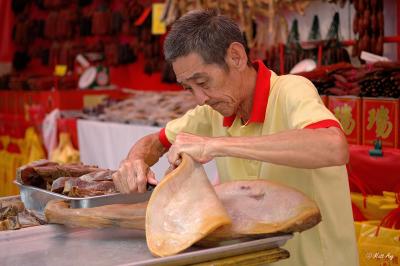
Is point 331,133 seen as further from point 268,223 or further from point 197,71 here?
point 197,71

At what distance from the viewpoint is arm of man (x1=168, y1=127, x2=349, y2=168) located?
1.97 meters

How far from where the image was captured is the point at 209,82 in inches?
90.3

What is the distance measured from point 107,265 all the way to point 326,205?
34.6 inches

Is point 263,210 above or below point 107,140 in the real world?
above

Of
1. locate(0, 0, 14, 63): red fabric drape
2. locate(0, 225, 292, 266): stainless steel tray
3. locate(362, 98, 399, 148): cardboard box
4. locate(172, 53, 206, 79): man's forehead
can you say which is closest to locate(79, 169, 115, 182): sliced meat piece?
locate(0, 225, 292, 266): stainless steel tray

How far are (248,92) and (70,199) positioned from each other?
2.35 feet

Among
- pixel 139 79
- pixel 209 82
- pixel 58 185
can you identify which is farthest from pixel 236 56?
pixel 139 79

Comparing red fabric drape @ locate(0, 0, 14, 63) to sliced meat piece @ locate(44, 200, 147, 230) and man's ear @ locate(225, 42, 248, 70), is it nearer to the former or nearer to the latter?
man's ear @ locate(225, 42, 248, 70)

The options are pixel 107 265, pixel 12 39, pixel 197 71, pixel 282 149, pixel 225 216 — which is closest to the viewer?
pixel 107 265

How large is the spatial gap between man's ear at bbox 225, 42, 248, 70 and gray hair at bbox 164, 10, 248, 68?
0.7 inches

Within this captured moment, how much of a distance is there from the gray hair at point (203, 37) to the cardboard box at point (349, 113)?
2261mm

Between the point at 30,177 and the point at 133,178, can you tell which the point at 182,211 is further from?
the point at 30,177

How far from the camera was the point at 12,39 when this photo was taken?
10.1m

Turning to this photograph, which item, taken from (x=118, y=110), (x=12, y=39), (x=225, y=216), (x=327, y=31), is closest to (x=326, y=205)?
(x=225, y=216)
